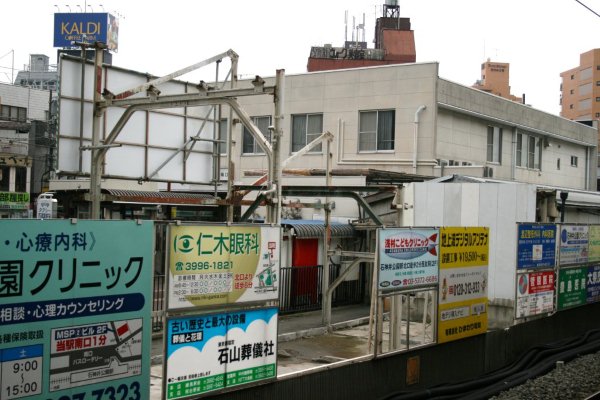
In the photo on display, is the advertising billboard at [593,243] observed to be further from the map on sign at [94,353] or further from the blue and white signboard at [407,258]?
the map on sign at [94,353]

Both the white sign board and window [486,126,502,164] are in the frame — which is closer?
the white sign board

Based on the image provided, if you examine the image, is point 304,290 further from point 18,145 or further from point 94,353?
point 18,145

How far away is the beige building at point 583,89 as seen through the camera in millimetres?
96838

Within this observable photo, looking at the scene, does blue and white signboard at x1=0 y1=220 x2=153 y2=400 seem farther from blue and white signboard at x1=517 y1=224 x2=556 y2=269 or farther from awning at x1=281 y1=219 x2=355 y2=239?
awning at x1=281 y1=219 x2=355 y2=239

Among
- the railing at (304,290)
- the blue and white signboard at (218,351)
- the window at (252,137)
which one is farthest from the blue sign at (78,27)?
the blue and white signboard at (218,351)

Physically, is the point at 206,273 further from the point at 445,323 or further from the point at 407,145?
the point at 407,145

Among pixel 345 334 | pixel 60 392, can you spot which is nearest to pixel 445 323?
pixel 345 334

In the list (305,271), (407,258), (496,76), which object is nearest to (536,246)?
(407,258)

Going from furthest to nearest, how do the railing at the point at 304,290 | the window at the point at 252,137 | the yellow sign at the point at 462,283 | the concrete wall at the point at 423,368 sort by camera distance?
the window at the point at 252,137, the railing at the point at 304,290, the yellow sign at the point at 462,283, the concrete wall at the point at 423,368

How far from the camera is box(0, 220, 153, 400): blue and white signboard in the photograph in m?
5.53

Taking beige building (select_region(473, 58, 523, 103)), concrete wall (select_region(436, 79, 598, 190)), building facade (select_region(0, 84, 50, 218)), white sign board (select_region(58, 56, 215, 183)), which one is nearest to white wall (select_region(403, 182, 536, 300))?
white sign board (select_region(58, 56, 215, 183))

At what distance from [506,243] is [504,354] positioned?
4.13m

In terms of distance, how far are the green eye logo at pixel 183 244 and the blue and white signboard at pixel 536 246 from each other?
837cm

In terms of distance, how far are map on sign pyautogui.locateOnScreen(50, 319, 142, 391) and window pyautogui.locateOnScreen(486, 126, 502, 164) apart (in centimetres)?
2676
